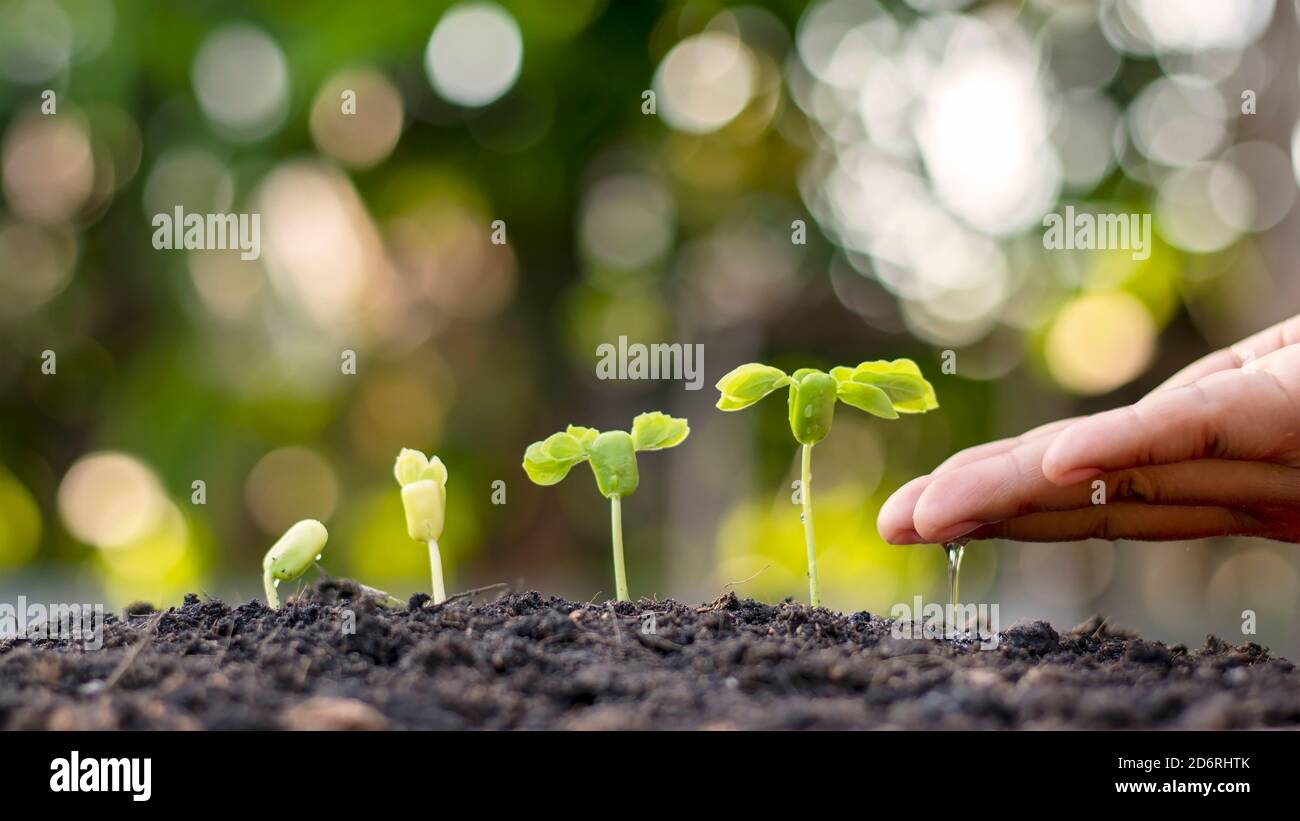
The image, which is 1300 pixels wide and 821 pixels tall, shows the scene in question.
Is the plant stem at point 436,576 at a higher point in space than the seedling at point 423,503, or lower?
lower

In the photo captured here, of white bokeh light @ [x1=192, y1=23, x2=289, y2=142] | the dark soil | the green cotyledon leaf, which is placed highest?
white bokeh light @ [x1=192, y1=23, x2=289, y2=142]

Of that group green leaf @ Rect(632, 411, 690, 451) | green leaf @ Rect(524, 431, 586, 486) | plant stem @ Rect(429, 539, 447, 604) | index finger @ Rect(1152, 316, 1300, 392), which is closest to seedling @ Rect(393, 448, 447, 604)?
plant stem @ Rect(429, 539, 447, 604)

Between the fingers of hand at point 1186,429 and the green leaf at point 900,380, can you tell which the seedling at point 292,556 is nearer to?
the green leaf at point 900,380

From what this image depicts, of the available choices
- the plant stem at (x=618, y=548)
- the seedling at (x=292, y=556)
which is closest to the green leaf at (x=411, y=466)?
the seedling at (x=292, y=556)

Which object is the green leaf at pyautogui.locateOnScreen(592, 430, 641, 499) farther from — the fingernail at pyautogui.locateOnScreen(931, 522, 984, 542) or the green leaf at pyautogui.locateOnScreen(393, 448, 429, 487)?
the fingernail at pyautogui.locateOnScreen(931, 522, 984, 542)

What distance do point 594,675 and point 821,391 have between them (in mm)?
413

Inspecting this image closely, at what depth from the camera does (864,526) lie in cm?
331

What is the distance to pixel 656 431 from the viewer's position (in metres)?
1.06

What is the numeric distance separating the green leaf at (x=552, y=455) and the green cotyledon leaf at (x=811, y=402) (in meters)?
0.23

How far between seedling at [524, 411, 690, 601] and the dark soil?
131 millimetres

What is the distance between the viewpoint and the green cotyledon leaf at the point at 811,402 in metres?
0.99

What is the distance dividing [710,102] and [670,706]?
2.97 meters

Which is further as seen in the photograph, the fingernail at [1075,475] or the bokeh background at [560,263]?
the bokeh background at [560,263]

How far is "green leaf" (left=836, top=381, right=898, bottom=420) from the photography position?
1.00m
